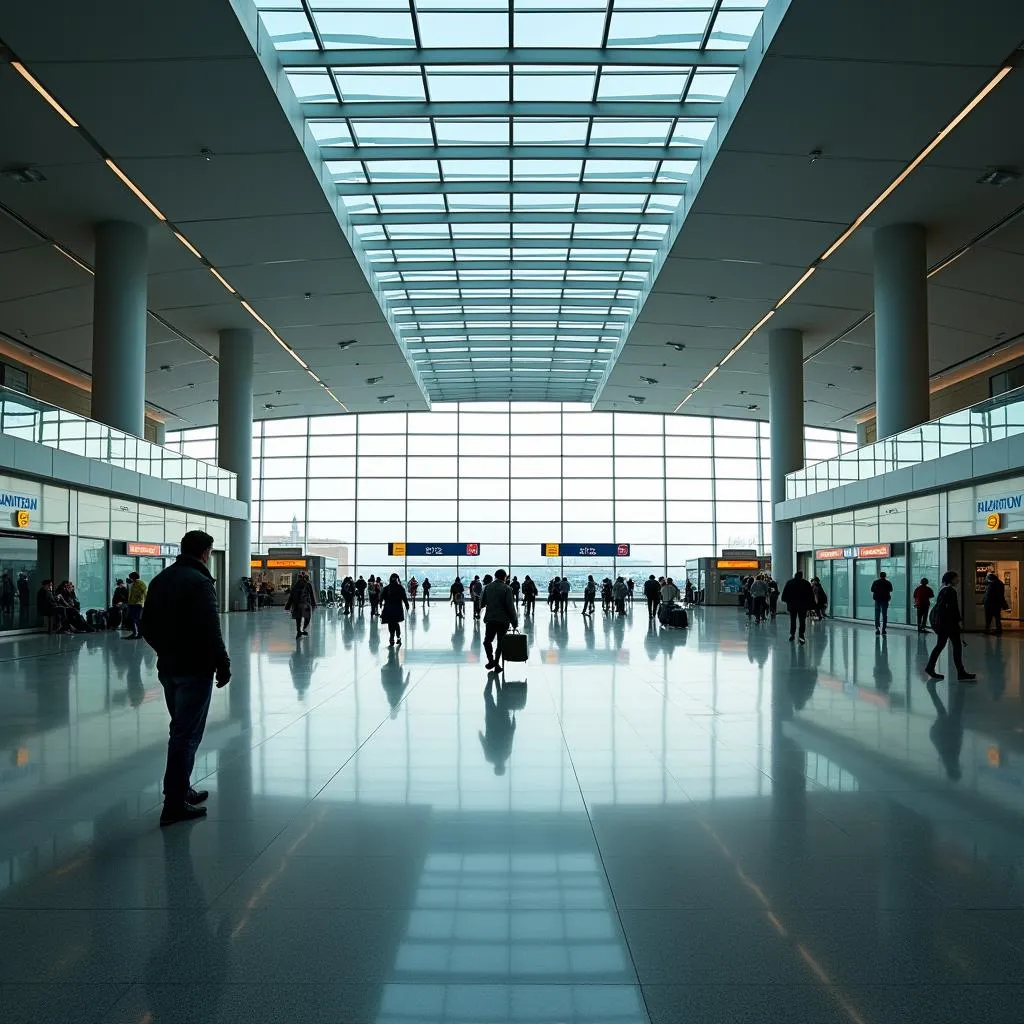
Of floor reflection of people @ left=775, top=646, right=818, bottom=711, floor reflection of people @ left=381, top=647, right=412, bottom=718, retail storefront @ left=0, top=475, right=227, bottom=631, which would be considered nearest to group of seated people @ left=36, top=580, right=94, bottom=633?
retail storefront @ left=0, top=475, right=227, bottom=631

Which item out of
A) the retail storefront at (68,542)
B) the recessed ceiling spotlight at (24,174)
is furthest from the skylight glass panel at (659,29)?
the retail storefront at (68,542)

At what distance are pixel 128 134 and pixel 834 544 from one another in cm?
2309

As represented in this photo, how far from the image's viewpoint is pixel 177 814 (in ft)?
17.7

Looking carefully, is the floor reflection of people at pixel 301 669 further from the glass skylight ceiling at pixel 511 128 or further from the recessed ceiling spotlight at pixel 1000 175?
the recessed ceiling spotlight at pixel 1000 175

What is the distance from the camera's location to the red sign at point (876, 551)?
25964 millimetres

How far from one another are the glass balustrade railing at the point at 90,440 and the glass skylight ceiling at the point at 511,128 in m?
8.13

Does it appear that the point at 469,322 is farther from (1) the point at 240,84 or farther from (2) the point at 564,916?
(2) the point at 564,916

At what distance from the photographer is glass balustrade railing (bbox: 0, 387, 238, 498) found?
19047mm

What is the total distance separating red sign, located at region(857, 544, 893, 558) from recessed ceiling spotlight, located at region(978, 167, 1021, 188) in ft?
32.3

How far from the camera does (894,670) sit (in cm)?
1414

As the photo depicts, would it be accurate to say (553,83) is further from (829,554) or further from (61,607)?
(829,554)

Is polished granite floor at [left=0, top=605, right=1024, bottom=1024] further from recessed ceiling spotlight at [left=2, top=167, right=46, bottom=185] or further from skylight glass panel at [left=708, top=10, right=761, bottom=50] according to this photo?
recessed ceiling spotlight at [left=2, top=167, right=46, bottom=185]

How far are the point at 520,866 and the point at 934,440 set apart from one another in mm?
19922

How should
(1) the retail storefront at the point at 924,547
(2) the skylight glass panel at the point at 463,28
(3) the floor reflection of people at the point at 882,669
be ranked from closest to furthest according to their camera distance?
(3) the floor reflection of people at the point at 882,669, (2) the skylight glass panel at the point at 463,28, (1) the retail storefront at the point at 924,547
